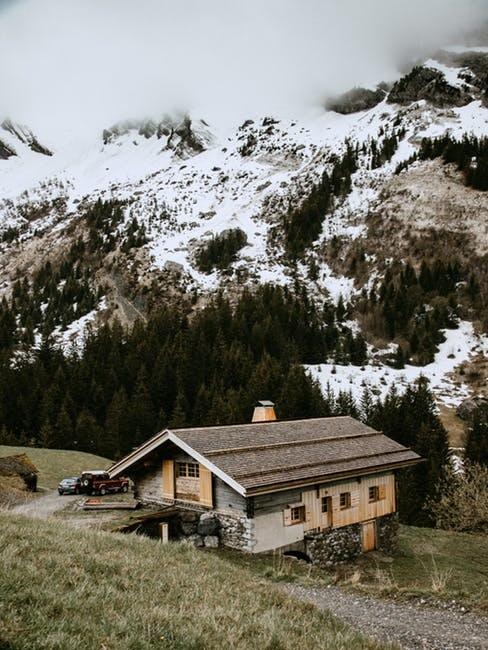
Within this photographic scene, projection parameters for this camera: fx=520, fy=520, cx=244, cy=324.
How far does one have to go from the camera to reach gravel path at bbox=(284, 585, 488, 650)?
9.32m

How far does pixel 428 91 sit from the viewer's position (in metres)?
144

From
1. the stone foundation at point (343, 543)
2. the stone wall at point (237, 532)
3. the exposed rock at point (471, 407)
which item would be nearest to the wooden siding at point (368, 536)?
the stone foundation at point (343, 543)

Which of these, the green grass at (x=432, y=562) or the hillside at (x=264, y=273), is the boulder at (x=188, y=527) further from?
the hillside at (x=264, y=273)

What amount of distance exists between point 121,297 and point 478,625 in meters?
108

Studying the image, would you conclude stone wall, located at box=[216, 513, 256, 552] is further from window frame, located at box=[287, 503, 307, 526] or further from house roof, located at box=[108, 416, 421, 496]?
window frame, located at box=[287, 503, 307, 526]

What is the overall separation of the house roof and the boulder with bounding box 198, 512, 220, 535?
213cm

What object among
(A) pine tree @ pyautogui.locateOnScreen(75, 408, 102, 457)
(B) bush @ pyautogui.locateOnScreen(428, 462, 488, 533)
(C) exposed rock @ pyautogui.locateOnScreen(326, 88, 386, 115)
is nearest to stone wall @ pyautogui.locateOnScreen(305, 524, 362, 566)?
(B) bush @ pyautogui.locateOnScreen(428, 462, 488, 533)

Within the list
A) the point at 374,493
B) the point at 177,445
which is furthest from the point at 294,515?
the point at 374,493

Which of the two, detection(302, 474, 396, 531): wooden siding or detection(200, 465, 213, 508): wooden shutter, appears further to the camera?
detection(302, 474, 396, 531): wooden siding

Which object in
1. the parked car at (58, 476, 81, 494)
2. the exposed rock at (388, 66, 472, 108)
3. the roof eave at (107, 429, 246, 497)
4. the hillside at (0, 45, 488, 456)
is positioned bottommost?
the parked car at (58, 476, 81, 494)

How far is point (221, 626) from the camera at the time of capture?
721cm

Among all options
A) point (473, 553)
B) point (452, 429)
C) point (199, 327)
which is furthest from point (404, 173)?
point (473, 553)

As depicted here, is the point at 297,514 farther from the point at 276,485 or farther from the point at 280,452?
the point at 280,452

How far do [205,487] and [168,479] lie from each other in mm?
2956
